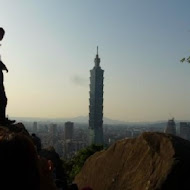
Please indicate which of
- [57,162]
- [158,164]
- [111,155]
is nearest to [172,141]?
[158,164]

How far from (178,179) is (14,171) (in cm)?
850

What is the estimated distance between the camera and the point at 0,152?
307 cm

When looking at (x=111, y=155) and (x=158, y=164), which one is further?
(x=111, y=155)

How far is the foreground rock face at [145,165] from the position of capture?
1099 centimetres

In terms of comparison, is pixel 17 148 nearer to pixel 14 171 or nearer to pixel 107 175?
pixel 14 171

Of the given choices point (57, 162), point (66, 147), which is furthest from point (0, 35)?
point (66, 147)

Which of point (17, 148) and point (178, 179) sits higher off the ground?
point (17, 148)

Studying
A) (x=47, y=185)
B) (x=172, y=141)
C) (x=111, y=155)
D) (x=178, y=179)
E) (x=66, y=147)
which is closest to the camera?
(x=47, y=185)

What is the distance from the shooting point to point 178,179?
432 inches

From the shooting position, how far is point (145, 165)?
1164 centimetres

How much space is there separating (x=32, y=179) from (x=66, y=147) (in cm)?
19655

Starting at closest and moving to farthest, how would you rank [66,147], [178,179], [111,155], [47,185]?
[47,185]
[178,179]
[111,155]
[66,147]

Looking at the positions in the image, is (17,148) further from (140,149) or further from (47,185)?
(140,149)

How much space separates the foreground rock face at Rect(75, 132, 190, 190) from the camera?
1099cm
